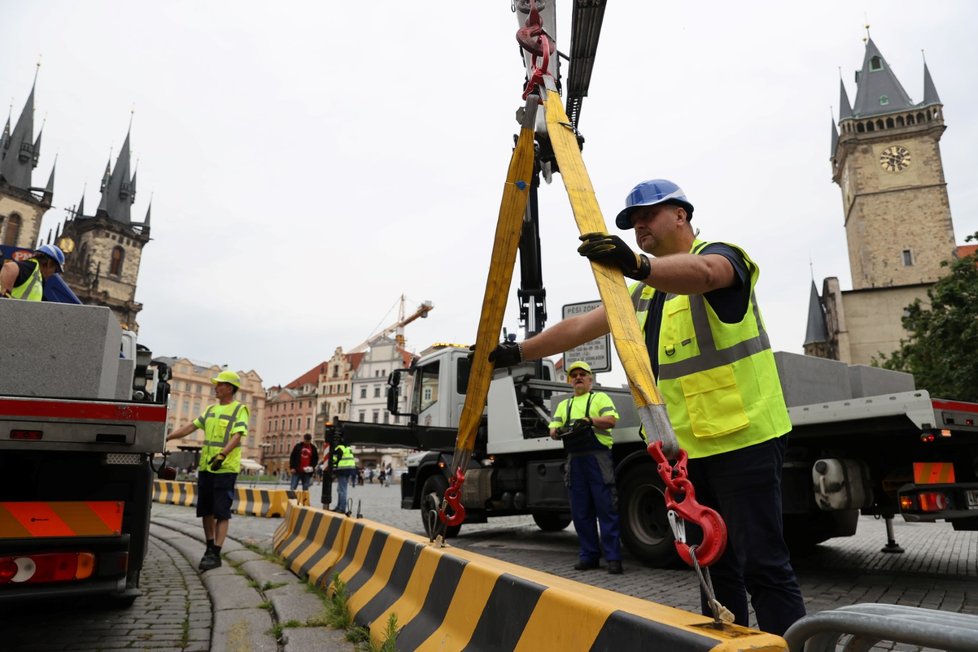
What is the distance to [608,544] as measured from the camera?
6.46 metres

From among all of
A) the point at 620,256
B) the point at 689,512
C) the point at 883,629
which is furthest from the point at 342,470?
the point at 883,629

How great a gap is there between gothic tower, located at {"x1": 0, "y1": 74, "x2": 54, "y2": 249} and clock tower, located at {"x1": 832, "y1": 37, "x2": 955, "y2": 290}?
83.0 metres

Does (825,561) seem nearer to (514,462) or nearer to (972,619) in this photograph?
(514,462)

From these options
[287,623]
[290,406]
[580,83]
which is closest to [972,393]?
[580,83]

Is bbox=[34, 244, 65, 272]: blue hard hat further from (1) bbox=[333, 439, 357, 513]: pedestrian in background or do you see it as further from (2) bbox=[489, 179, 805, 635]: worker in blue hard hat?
(1) bbox=[333, 439, 357, 513]: pedestrian in background

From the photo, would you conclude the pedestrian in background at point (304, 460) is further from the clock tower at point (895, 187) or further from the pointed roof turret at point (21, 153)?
the pointed roof turret at point (21, 153)

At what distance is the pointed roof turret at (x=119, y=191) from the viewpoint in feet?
266

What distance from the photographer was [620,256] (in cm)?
193

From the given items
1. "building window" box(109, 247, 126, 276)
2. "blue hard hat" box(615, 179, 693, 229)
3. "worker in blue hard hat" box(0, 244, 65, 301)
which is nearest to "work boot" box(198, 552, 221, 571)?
"worker in blue hard hat" box(0, 244, 65, 301)

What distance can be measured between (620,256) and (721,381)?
0.70 metres

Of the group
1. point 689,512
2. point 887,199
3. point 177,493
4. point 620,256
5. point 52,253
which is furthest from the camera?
point 887,199

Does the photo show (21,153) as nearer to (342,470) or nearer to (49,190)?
(49,190)

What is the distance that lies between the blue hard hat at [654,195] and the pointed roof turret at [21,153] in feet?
269

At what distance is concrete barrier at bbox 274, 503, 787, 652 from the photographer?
1.53m
